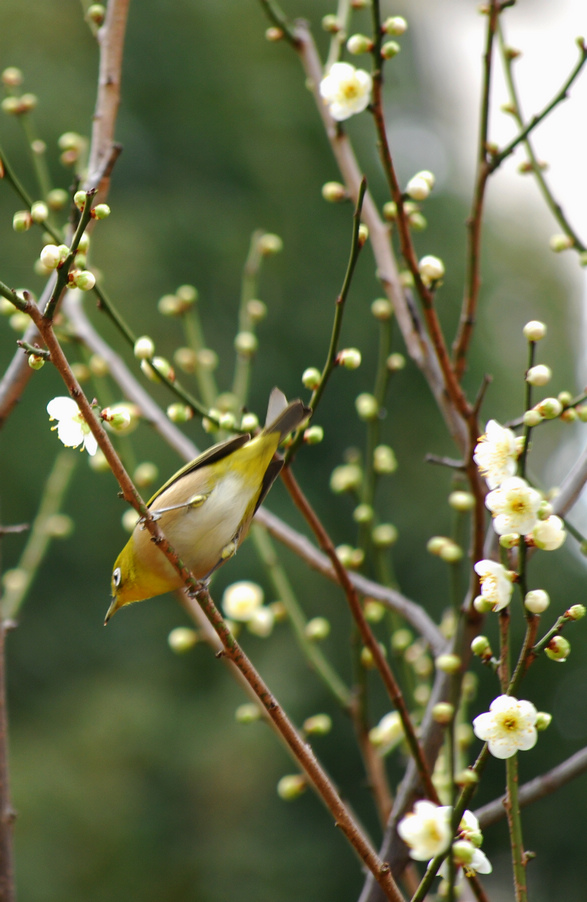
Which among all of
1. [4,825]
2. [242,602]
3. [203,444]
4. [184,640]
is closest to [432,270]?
[242,602]

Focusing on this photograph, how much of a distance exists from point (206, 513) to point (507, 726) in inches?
33.7

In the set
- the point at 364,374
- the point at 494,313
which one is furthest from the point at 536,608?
the point at 494,313

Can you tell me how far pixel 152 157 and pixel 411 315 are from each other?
5.39m

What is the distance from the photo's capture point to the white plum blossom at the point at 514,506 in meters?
0.85

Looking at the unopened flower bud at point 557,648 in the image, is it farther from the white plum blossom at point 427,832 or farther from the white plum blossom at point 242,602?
the white plum blossom at point 242,602

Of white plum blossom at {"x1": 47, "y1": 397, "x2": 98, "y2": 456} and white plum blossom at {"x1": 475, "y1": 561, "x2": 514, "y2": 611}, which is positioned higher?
white plum blossom at {"x1": 47, "y1": 397, "x2": 98, "y2": 456}

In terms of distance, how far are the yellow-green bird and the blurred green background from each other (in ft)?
11.0

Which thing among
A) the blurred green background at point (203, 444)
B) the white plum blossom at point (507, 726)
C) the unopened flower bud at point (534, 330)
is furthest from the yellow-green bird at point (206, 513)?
the blurred green background at point (203, 444)

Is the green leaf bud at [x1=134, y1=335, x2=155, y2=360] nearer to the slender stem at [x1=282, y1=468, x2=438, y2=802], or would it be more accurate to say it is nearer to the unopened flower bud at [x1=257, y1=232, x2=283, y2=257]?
the slender stem at [x1=282, y1=468, x2=438, y2=802]

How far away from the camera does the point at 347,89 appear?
128 centimetres

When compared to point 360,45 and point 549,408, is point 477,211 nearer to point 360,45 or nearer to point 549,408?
point 360,45

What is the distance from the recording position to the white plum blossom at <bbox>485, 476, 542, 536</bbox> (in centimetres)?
85

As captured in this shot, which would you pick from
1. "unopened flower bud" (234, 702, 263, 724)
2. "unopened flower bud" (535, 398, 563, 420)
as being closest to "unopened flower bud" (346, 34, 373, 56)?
"unopened flower bud" (535, 398, 563, 420)

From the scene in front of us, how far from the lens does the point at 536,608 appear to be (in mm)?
892
